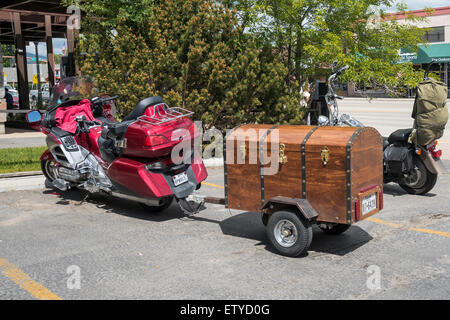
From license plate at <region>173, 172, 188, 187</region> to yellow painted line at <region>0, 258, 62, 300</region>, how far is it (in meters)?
2.37

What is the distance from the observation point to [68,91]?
8242mm

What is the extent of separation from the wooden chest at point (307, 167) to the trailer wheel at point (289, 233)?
197mm

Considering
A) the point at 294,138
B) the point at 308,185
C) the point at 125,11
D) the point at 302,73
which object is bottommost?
the point at 308,185

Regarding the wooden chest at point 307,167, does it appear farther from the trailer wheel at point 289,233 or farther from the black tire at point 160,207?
the black tire at point 160,207

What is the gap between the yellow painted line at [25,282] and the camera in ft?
14.1

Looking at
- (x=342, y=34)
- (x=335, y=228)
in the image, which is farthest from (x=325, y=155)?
(x=342, y=34)

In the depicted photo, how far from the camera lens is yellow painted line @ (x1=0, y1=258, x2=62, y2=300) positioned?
14.1 feet

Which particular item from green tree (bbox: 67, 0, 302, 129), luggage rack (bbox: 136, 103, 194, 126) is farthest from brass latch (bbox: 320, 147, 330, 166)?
green tree (bbox: 67, 0, 302, 129)

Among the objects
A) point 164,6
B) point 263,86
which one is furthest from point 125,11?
point 263,86

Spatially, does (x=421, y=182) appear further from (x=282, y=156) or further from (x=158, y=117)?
(x=158, y=117)

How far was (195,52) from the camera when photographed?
A: 1062 centimetres
